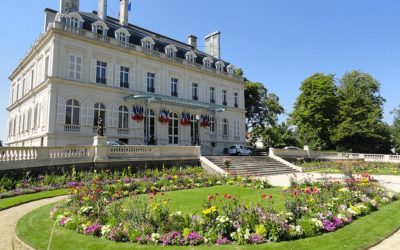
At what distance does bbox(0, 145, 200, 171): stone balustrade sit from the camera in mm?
13648

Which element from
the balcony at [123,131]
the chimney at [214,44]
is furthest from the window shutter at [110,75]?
the chimney at [214,44]

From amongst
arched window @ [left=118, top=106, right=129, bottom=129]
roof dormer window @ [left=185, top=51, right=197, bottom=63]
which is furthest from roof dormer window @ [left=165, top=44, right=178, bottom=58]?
arched window @ [left=118, top=106, right=129, bottom=129]

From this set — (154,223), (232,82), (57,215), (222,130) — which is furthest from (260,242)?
(232,82)

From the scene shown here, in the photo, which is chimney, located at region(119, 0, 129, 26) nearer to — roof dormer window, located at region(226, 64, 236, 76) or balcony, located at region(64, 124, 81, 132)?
balcony, located at region(64, 124, 81, 132)

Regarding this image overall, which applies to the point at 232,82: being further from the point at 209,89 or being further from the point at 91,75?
the point at 91,75

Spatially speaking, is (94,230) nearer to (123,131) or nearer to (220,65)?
(123,131)

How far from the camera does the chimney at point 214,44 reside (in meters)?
41.2

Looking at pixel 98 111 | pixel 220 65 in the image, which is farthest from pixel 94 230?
pixel 220 65

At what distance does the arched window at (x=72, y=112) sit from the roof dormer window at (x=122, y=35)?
7214 millimetres

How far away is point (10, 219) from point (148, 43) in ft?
78.6

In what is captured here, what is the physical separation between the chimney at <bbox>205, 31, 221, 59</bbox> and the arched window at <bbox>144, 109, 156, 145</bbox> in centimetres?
1666

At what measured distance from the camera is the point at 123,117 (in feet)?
87.4

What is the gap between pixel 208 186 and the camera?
14352 mm

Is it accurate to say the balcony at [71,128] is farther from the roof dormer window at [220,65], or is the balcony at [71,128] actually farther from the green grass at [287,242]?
the roof dormer window at [220,65]
